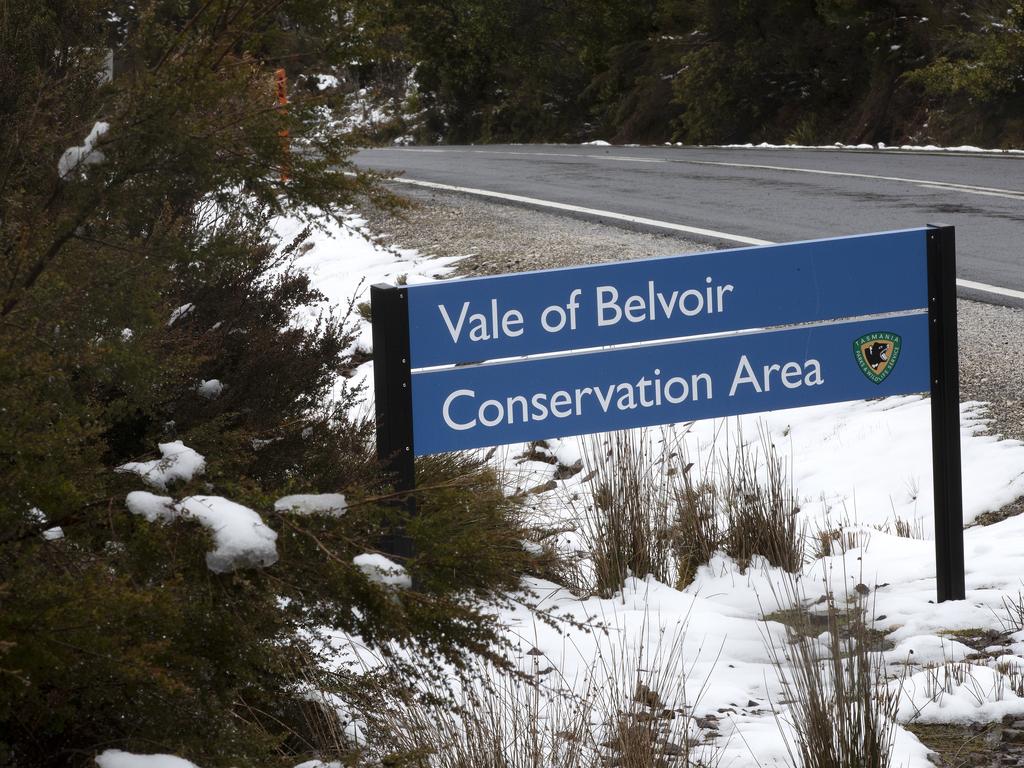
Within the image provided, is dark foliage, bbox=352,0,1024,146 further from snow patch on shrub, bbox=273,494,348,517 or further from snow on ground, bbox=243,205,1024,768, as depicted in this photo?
snow patch on shrub, bbox=273,494,348,517

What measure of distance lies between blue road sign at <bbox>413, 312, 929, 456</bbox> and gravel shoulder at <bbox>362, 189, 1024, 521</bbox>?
2.30ft

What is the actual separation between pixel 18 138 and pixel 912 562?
10.7 ft

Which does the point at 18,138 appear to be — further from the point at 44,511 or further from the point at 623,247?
the point at 623,247

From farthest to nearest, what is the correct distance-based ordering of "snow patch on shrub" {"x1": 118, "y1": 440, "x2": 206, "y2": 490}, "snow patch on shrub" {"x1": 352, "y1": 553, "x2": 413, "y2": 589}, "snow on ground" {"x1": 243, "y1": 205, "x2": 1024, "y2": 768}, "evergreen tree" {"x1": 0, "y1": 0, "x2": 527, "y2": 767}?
"snow on ground" {"x1": 243, "y1": 205, "x2": 1024, "y2": 768}
"snow patch on shrub" {"x1": 118, "y1": 440, "x2": 206, "y2": 490}
"snow patch on shrub" {"x1": 352, "y1": 553, "x2": 413, "y2": 589}
"evergreen tree" {"x1": 0, "y1": 0, "x2": 527, "y2": 767}

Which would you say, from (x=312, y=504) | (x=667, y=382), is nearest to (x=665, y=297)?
(x=667, y=382)

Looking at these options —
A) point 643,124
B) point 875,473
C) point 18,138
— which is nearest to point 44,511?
point 18,138

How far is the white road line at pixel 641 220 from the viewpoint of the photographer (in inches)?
308

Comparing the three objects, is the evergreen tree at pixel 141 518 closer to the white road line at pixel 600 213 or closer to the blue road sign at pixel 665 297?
the blue road sign at pixel 665 297

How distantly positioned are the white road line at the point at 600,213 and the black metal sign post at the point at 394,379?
444cm

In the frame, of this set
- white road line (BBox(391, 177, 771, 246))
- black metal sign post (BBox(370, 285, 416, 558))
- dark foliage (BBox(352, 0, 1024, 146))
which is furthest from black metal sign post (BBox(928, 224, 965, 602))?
dark foliage (BBox(352, 0, 1024, 146))

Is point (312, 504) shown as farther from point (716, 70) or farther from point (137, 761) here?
point (716, 70)

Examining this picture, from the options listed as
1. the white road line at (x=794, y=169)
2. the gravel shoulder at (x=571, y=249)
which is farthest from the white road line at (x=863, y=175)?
the gravel shoulder at (x=571, y=249)

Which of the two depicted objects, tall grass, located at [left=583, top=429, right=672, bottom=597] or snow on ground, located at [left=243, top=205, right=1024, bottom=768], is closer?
snow on ground, located at [left=243, top=205, right=1024, bottom=768]

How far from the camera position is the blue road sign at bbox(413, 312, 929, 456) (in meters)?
3.72
